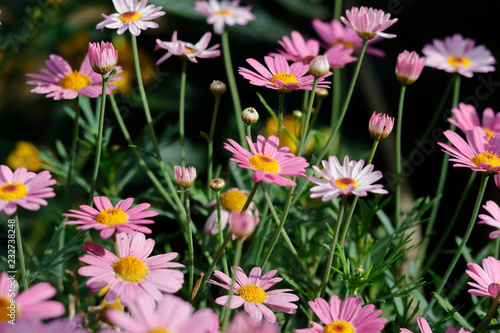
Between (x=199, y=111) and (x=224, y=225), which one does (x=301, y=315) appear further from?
(x=199, y=111)

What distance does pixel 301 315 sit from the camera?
608mm

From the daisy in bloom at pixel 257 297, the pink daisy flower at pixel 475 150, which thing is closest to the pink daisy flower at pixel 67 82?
the daisy in bloom at pixel 257 297

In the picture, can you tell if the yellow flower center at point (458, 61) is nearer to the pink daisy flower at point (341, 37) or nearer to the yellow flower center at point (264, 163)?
the pink daisy flower at point (341, 37)

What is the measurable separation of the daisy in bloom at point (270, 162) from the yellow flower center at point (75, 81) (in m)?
0.20

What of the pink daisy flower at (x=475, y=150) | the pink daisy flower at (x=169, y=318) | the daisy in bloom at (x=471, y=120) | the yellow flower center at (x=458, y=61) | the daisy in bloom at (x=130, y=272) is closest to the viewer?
the pink daisy flower at (x=169, y=318)

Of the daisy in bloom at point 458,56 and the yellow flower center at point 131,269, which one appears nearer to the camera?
the yellow flower center at point 131,269

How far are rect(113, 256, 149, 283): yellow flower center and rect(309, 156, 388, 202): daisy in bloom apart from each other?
14 cm

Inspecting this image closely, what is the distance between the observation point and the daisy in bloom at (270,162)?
0.42m

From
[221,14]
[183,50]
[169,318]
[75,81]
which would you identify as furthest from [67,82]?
[169,318]

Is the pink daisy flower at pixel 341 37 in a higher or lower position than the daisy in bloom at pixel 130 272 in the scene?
higher

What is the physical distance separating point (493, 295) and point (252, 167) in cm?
22

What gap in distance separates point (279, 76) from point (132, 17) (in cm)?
16

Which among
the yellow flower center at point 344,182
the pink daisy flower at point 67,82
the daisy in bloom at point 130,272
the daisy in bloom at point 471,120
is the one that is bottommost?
the daisy in bloom at point 130,272

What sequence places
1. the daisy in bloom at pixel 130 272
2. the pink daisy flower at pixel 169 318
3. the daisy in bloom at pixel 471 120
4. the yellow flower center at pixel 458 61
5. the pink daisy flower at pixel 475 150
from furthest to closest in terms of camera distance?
the yellow flower center at pixel 458 61
the daisy in bloom at pixel 471 120
the pink daisy flower at pixel 475 150
the daisy in bloom at pixel 130 272
the pink daisy flower at pixel 169 318
